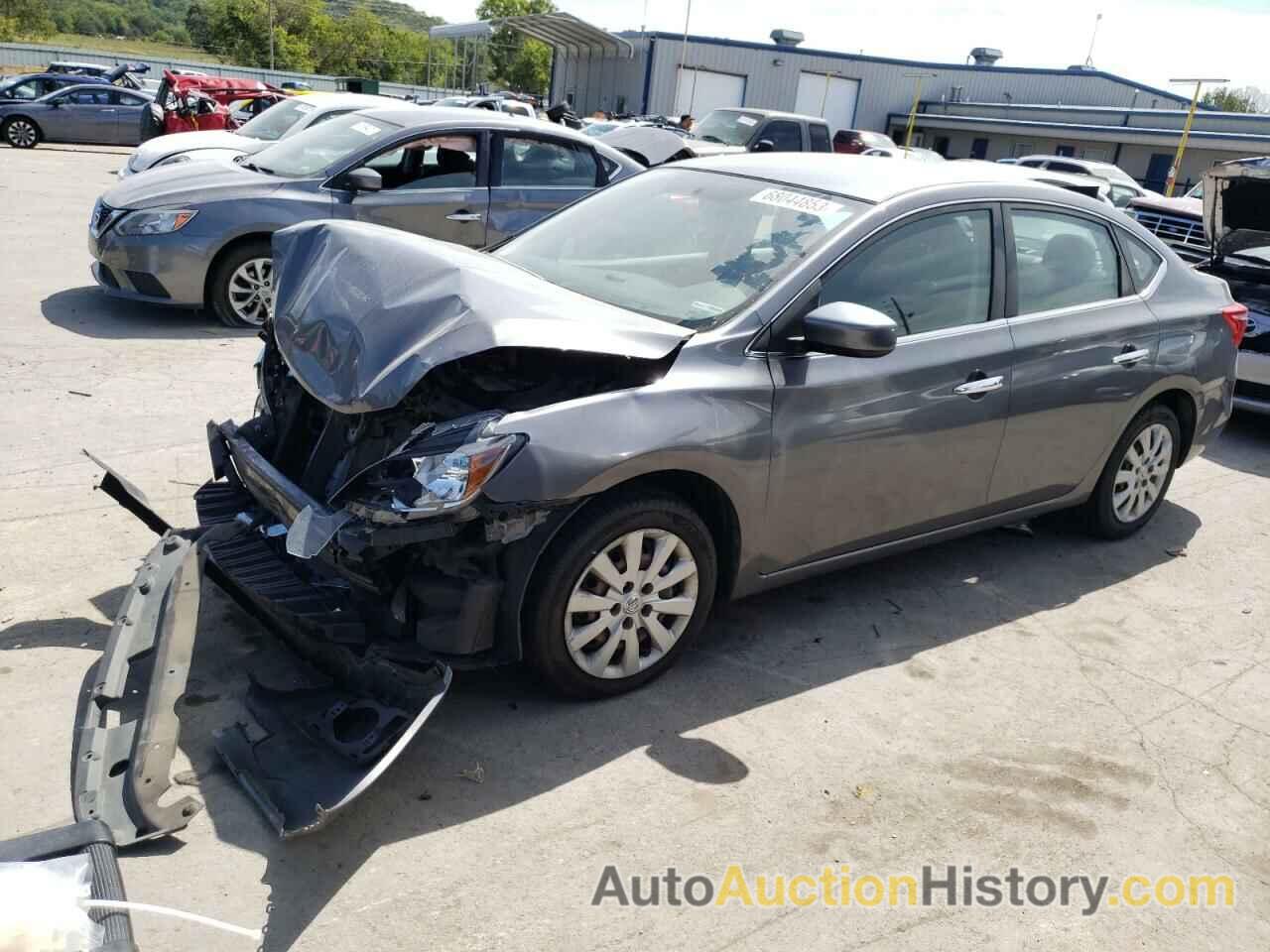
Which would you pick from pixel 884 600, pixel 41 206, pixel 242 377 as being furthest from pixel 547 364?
pixel 41 206

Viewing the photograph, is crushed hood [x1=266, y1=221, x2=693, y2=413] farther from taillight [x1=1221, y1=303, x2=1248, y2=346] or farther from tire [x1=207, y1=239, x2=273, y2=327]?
tire [x1=207, y1=239, x2=273, y2=327]

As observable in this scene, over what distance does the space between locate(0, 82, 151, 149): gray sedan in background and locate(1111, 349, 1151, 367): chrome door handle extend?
861 inches

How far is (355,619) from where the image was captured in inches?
128

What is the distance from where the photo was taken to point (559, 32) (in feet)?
115

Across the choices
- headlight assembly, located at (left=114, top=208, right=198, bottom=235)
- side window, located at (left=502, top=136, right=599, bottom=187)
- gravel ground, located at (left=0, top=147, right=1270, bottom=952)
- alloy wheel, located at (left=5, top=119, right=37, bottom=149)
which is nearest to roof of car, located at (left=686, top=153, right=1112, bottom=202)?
gravel ground, located at (left=0, top=147, right=1270, bottom=952)

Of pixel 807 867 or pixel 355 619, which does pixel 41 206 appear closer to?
pixel 355 619

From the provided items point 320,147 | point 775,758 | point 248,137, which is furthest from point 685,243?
point 248,137

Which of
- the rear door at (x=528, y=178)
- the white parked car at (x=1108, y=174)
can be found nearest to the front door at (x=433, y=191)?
the rear door at (x=528, y=178)

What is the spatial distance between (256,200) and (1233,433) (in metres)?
7.52

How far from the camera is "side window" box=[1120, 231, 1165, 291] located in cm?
511

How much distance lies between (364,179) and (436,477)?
17.4ft

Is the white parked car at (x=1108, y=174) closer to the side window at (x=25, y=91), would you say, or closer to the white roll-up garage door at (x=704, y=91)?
the white roll-up garage door at (x=704, y=91)

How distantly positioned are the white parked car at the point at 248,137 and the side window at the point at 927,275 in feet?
27.7

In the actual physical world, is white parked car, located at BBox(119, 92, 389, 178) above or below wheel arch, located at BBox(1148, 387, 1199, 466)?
above
